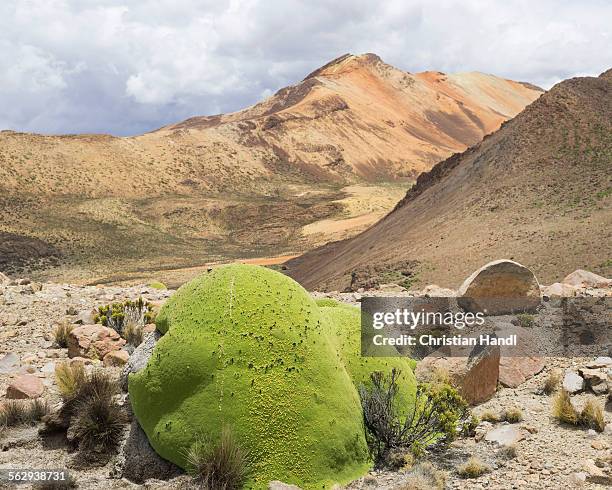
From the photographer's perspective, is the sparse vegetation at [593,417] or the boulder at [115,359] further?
the boulder at [115,359]

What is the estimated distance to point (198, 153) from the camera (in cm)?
6850

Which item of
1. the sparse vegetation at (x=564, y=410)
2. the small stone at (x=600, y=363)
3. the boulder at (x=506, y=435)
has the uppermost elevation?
the small stone at (x=600, y=363)

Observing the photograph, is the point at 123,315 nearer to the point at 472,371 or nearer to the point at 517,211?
the point at 472,371

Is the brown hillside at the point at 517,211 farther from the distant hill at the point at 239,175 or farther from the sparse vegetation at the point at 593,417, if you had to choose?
the distant hill at the point at 239,175

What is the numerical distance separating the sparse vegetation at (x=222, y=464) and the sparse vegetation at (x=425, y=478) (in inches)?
52.0

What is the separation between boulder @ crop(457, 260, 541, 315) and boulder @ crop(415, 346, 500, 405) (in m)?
3.02

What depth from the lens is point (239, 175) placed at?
67.4m

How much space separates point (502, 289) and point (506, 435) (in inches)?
187

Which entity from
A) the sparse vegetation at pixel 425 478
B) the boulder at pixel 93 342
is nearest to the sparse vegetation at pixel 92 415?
the boulder at pixel 93 342

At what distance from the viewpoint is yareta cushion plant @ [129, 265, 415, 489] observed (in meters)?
5.04

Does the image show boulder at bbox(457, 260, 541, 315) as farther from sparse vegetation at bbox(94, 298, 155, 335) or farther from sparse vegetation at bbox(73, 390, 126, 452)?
sparse vegetation at bbox(73, 390, 126, 452)

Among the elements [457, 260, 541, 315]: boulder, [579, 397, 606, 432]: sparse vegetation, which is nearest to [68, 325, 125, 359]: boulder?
[457, 260, 541, 315]: boulder

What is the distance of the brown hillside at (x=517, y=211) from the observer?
1770 cm

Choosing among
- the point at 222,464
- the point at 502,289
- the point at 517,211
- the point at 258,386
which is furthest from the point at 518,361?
the point at 517,211
